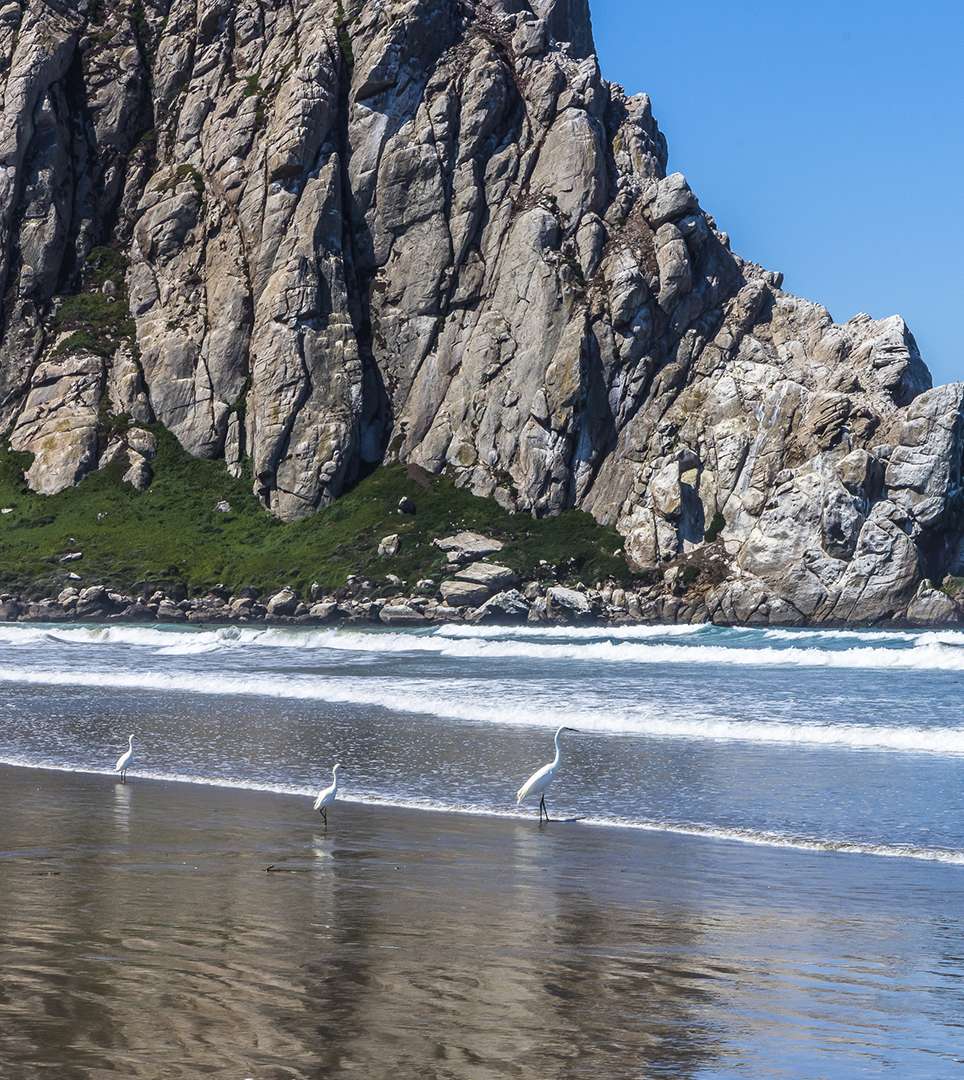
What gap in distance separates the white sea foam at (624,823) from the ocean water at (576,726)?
48mm

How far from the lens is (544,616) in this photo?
7775 cm

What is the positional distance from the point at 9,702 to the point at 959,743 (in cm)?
2320

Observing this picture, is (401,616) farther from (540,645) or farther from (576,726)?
(576,726)

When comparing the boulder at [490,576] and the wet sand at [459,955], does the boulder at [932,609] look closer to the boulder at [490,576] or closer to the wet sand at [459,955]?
the boulder at [490,576]

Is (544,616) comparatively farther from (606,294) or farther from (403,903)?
(403,903)

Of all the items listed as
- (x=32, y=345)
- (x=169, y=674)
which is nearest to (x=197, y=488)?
(x=32, y=345)

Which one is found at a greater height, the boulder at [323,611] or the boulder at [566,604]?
the boulder at [566,604]

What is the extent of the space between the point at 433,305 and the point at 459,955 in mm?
92173

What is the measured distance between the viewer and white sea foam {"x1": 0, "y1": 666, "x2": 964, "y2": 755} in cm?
2537

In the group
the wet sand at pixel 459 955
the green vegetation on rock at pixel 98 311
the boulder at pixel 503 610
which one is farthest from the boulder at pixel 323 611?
the wet sand at pixel 459 955

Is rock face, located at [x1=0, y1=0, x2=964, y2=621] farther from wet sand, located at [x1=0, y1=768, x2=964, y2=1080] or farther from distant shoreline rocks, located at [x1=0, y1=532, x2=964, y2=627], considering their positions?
wet sand, located at [x1=0, y1=768, x2=964, y2=1080]

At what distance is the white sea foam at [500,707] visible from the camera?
25.4 metres

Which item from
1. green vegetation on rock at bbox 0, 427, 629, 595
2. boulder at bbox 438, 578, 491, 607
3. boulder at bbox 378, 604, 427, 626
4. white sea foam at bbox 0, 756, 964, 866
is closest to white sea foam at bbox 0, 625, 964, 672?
boulder at bbox 378, 604, 427, 626

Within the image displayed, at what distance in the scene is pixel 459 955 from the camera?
33.4ft
